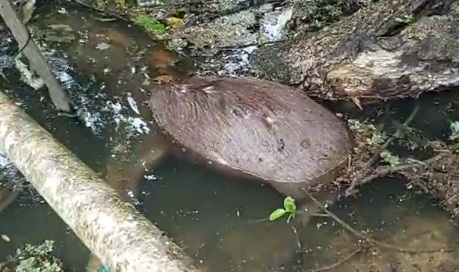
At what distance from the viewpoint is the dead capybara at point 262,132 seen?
4094 millimetres

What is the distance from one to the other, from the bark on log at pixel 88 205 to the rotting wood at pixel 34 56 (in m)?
0.87

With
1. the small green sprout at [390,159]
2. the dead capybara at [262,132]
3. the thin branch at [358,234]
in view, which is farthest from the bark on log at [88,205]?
the small green sprout at [390,159]

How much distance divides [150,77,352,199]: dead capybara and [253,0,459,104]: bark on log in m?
0.28

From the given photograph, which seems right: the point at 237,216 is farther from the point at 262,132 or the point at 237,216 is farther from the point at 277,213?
the point at 262,132

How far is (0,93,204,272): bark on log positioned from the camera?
252cm

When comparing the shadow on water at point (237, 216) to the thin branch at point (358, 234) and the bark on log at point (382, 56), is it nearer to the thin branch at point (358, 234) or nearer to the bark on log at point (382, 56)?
the thin branch at point (358, 234)

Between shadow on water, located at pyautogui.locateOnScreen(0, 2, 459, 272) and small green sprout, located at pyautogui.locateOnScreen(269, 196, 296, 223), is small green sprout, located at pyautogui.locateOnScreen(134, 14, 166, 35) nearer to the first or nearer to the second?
shadow on water, located at pyautogui.locateOnScreen(0, 2, 459, 272)

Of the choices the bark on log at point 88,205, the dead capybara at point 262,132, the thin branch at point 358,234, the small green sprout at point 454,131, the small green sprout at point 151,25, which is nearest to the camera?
the bark on log at point 88,205

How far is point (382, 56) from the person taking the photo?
454 centimetres

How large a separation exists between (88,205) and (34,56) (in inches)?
74.7

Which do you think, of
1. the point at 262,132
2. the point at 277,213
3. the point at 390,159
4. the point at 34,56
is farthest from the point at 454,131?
the point at 34,56

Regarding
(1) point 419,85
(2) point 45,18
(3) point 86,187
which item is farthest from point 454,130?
(2) point 45,18

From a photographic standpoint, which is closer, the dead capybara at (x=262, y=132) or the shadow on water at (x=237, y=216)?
the shadow on water at (x=237, y=216)

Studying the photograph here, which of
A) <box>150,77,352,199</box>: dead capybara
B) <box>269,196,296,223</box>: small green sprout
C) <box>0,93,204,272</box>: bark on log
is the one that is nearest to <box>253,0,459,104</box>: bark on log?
<box>150,77,352,199</box>: dead capybara
